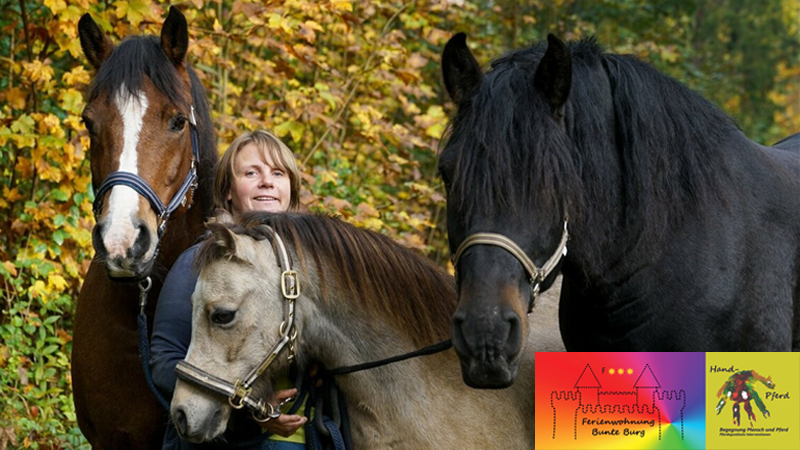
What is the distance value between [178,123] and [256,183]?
1.52ft

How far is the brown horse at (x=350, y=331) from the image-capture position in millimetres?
3104

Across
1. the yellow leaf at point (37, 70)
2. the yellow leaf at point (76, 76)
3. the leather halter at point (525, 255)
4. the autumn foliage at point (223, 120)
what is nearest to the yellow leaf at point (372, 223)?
the autumn foliage at point (223, 120)

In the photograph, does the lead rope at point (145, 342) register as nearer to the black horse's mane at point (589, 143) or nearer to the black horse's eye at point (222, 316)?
the black horse's eye at point (222, 316)

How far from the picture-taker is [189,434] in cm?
304

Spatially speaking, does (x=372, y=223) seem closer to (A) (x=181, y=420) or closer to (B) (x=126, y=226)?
(B) (x=126, y=226)

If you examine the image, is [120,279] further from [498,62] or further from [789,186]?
[789,186]

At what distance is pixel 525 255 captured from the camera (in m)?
2.71

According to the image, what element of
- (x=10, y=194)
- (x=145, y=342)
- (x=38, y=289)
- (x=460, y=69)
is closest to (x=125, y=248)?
(x=145, y=342)

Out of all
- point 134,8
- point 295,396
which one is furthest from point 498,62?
point 134,8

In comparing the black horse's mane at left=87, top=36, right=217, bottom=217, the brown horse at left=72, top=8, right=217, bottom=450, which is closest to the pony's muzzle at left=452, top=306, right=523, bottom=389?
the brown horse at left=72, top=8, right=217, bottom=450

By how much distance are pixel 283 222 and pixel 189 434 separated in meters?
0.78

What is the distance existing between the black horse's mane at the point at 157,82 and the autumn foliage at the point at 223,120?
63.7 inches

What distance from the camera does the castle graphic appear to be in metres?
2.77

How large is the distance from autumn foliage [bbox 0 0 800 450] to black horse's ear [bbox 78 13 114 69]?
4.57 ft
